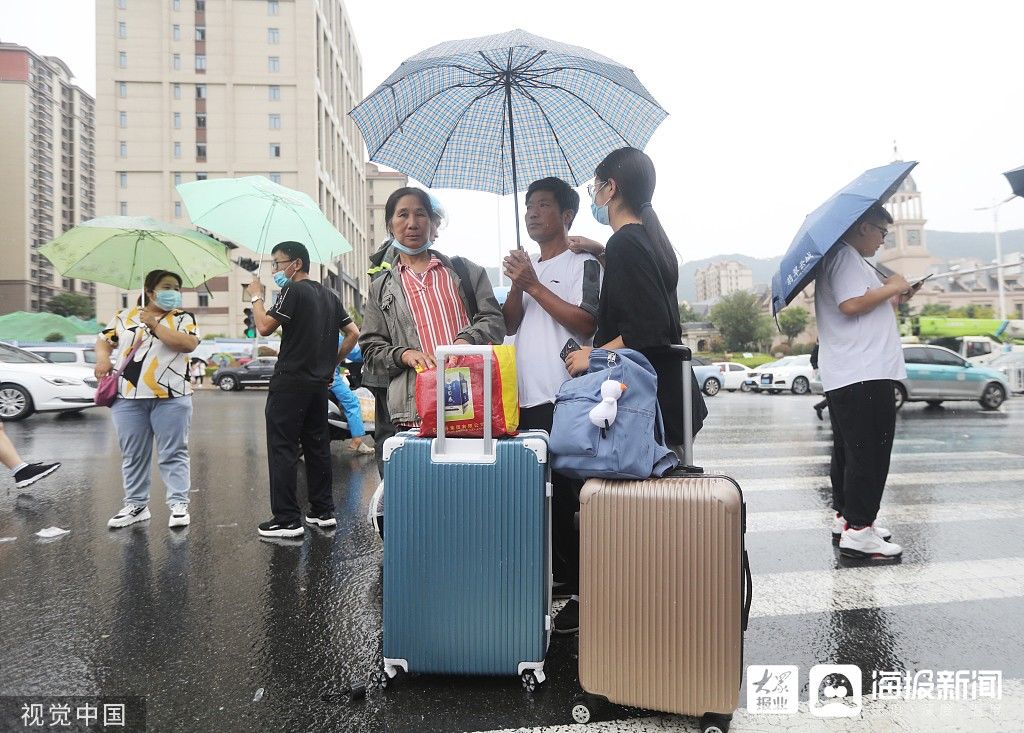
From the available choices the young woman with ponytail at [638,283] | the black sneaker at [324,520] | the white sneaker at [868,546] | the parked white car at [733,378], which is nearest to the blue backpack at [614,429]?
the young woman with ponytail at [638,283]

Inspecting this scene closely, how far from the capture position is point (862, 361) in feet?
11.9

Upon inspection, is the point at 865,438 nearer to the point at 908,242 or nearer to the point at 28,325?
the point at 28,325

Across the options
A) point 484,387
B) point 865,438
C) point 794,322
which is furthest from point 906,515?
point 794,322

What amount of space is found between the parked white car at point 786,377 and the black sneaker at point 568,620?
2294 centimetres

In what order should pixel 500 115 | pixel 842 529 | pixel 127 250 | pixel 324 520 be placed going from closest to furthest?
pixel 500 115 → pixel 842 529 → pixel 324 520 → pixel 127 250

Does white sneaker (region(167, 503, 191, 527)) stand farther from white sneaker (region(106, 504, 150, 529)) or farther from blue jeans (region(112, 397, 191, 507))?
white sneaker (region(106, 504, 150, 529))

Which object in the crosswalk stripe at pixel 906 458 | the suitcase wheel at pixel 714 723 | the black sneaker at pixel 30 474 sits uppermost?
the black sneaker at pixel 30 474

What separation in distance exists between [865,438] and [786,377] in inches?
873

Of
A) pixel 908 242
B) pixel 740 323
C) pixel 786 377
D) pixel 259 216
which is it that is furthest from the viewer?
pixel 908 242

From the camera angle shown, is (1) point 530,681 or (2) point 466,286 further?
(2) point 466,286

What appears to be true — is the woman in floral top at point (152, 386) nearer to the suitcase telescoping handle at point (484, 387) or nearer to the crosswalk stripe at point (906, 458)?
the suitcase telescoping handle at point (484, 387)

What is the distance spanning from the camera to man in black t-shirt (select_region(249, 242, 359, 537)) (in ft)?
13.8

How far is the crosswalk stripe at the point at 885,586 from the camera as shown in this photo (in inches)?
127

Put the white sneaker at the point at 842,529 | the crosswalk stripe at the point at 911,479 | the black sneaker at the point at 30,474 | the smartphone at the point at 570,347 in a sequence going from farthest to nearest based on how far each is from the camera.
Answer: the crosswalk stripe at the point at 911,479 → the black sneaker at the point at 30,474 → the white sneaker at the point at 842,529 → the smartphone at the point at 570,347
